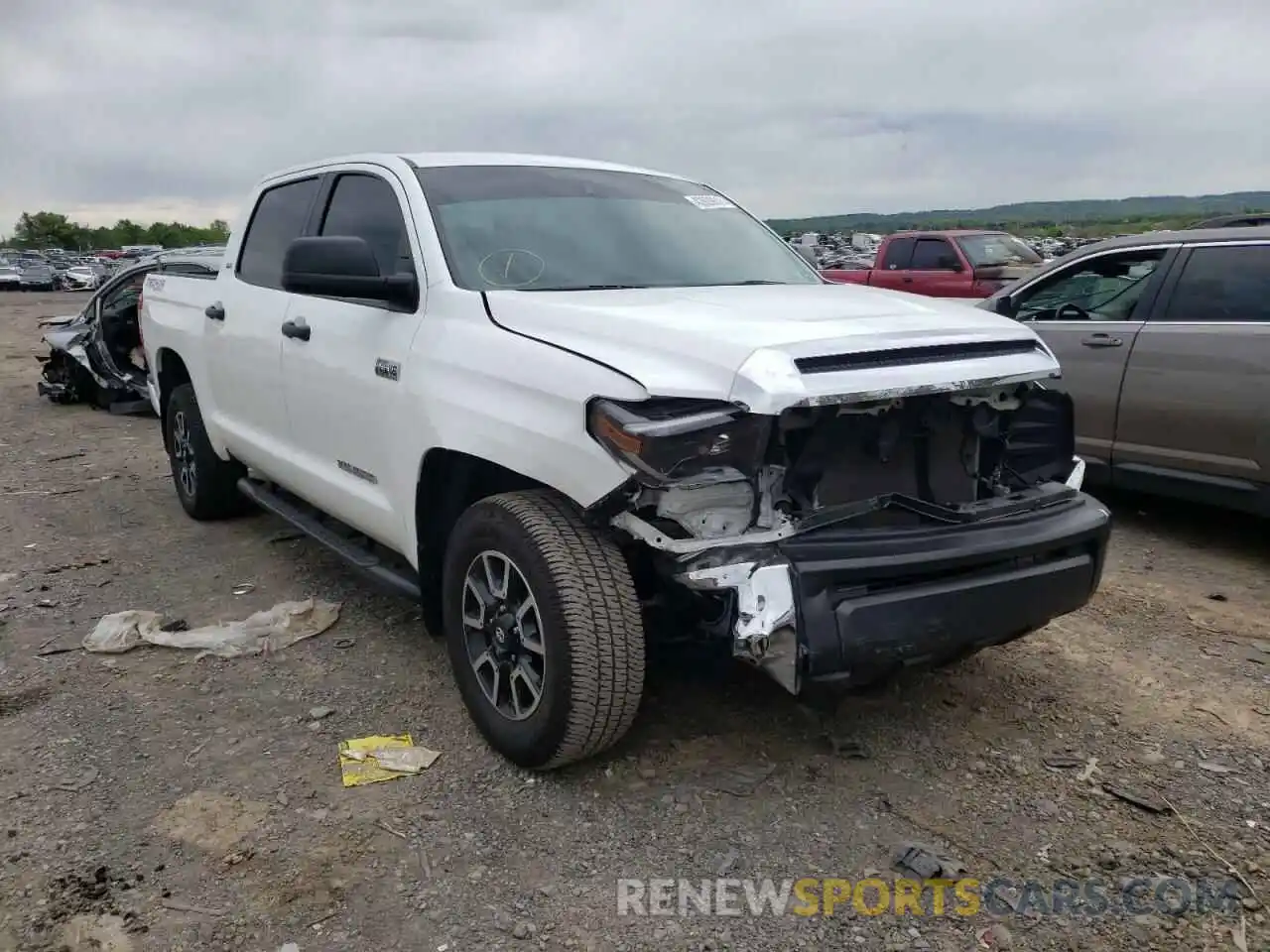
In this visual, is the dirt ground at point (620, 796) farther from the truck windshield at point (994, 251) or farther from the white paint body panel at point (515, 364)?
the truck windshield at point (994, 251)

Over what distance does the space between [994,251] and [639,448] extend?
1231 centimetres

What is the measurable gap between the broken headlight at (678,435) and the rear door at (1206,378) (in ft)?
11.1

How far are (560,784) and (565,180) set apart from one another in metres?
2.32

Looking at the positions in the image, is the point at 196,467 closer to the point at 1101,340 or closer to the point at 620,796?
the point at 620,796

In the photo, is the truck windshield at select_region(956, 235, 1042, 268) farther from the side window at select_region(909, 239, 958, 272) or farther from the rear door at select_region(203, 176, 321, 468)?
the rear door at select_region(203, 176, 321, 468)

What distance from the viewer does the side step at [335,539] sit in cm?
373

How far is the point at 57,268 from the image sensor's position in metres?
52.7

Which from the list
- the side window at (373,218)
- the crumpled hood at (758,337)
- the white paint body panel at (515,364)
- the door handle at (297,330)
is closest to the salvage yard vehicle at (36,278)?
the white paint body panel at (515,364)

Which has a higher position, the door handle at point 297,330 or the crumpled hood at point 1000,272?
the door handle at point 297,330

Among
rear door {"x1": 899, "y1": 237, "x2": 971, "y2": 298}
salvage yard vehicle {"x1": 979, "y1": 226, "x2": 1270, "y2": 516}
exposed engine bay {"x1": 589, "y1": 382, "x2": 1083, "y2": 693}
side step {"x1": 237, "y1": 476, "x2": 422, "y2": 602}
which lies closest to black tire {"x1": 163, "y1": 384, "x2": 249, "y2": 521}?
side step {"x1": 237, "y1": 476, "x2": 422, "y2": 602}

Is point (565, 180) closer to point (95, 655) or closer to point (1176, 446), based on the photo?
point (95, 655)

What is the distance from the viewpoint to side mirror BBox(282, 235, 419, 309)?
132 inches

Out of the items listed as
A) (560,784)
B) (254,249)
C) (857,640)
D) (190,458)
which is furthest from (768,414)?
(190,458)

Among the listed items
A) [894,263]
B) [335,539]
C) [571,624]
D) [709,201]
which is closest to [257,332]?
[335,539]
